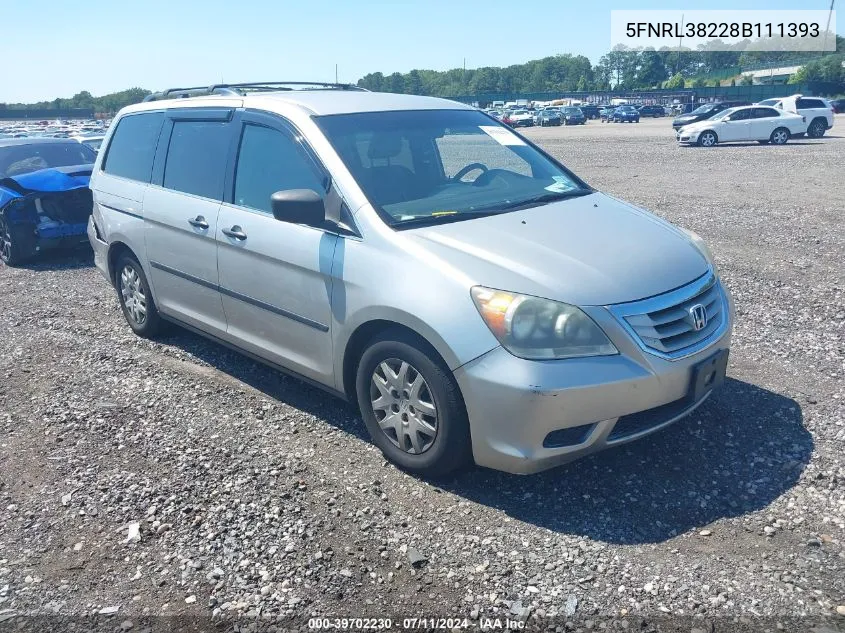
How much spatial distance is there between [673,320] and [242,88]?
3.73m

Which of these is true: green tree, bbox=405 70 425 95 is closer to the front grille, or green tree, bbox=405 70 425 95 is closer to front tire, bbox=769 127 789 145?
front tire, bbox=769 127 789 145

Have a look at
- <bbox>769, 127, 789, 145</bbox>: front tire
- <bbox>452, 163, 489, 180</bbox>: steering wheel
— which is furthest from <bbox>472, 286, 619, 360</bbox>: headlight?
<bbox>769, 127, 789, 145</bbox>: front tire

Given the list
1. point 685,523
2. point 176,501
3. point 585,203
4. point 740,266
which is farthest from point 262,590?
point 740,266

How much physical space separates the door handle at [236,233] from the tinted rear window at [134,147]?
140 cm

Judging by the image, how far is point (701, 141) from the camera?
Result: 26.0 m

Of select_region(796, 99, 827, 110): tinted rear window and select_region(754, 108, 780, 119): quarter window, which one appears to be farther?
select_region(796, 99, 827, 110): tinted rear window

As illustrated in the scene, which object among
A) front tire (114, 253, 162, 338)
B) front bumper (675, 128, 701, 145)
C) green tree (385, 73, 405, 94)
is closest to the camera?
front tire (114, 253, 162, 338)

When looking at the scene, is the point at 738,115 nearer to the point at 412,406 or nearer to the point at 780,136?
the point at 780,136

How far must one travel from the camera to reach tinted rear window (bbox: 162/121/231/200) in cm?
483

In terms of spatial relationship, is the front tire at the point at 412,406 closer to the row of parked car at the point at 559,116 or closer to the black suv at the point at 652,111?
the row of parked car at the point at 559,116

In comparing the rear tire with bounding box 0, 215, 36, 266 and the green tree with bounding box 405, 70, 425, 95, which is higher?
the green tree with bounding box 405, 70, 425, 95

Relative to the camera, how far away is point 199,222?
4.86m

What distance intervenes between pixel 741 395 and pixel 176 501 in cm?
349

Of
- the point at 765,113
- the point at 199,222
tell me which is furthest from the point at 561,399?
the point at 765,113
